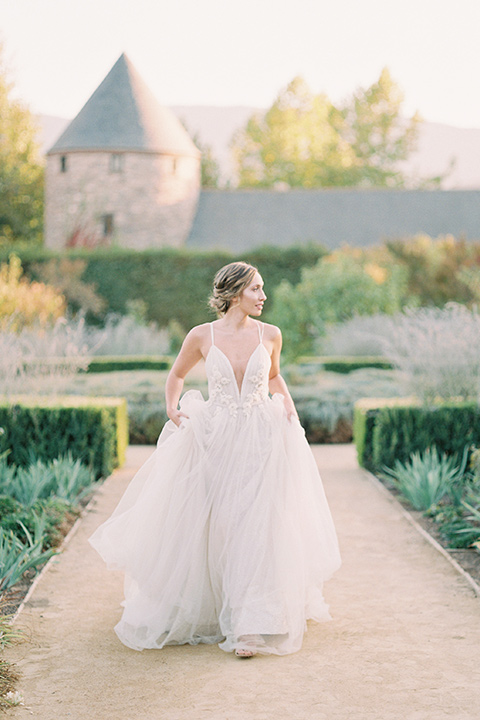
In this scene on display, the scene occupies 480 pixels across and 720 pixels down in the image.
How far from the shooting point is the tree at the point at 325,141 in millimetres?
49000

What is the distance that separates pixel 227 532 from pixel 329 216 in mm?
29749

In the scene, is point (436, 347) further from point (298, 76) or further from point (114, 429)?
point (298, 76)

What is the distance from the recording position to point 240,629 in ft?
13.6

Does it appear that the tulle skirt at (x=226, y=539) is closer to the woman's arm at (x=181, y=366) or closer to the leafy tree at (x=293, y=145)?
the woman's arm at (x=181, y=366)

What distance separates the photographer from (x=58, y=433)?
8836 mm

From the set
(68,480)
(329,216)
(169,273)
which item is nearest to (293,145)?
(329,216)

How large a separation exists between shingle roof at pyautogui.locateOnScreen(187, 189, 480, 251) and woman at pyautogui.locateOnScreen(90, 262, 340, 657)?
27224mm

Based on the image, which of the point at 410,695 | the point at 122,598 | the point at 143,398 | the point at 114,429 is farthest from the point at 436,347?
the point at 410,695

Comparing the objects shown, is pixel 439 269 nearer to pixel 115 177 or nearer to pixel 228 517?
pixel 115 177

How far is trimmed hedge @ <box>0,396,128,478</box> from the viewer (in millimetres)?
8773

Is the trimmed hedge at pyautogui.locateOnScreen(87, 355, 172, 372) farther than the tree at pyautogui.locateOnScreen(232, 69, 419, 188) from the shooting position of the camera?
No

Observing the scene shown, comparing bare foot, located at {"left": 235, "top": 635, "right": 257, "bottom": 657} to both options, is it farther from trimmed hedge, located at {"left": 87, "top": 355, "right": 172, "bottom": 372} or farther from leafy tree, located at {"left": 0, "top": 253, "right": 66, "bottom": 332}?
trimmed hedge, located at {"left": 87, "top": 355, "right": 172, "bottom": 372}

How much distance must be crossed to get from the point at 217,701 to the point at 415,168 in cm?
5156

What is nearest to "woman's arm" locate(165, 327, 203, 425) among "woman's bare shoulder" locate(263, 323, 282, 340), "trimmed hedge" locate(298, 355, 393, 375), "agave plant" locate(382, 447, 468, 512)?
"woman's bare shoulder" locate(263, 323, 282, 340)
